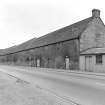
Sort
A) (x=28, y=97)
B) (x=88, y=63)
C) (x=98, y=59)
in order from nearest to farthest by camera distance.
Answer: (x=28, y=97) < (x=98, y=59) < (x=88, y=63)

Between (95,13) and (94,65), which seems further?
(95,13)

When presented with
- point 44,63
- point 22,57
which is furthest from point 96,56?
point 22,57

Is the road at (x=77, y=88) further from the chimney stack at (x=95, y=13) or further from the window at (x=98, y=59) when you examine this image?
the chimney stack at (x=95, y=13)

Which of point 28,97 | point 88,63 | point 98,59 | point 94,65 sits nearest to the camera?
point 28,97

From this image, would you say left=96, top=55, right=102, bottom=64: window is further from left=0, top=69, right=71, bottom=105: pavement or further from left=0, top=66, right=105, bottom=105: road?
left=0, top=69, right=71, bottom=105: pavement

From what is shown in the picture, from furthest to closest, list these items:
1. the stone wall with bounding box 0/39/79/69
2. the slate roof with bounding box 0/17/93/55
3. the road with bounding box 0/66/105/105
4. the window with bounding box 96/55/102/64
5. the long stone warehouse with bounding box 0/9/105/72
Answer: the slate roof with bounding box 0/17/93/55 < the stone wall with bounding box 0/39/79/69 < the long stone warehouse with bounding box 0/9/105/72 < the window with bounding box 96/55/102/64 < the road with bounding box 0/66/105/105

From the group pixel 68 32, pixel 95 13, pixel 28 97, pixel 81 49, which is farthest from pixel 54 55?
pixel 28 97

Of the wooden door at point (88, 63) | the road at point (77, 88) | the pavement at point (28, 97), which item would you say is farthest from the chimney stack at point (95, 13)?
the pavement at point (28, 97)

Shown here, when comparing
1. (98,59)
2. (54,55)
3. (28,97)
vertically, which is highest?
(54,55)

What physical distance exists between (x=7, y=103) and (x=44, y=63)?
102 ft

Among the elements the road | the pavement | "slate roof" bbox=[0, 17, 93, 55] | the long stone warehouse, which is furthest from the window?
the pavement

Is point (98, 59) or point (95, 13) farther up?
point (95, 13)

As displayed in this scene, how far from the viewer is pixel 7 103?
5.40m

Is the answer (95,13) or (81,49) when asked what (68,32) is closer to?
(95,13)
